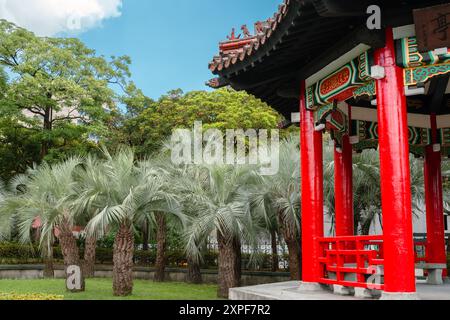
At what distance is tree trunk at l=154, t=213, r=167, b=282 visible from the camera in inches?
832

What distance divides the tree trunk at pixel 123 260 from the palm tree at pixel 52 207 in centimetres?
168

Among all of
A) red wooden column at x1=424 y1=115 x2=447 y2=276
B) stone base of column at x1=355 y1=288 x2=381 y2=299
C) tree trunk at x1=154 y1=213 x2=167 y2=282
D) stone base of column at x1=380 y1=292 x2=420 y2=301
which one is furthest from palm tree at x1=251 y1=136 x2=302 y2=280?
stone base of column at x1=380 y1=292 x2=420 y2=301

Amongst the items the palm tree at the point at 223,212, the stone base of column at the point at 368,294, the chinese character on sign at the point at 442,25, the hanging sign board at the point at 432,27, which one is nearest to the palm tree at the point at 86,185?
the palm tree at the point at 223,212

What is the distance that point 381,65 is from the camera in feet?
24.7

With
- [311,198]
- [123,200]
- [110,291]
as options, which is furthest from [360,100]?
[110,291]

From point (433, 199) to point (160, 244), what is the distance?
1237 centimetres

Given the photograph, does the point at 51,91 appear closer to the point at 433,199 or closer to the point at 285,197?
the point at 285,197

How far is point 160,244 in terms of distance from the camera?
70.7 ft

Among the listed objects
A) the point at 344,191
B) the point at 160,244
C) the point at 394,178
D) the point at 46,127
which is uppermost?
the point at 46,127

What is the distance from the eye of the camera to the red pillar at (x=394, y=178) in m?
6.95

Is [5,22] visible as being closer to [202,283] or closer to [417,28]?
[202,283]

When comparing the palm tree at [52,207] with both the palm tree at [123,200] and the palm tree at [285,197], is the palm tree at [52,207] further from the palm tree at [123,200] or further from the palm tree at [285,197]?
the palm tree at [285,197]

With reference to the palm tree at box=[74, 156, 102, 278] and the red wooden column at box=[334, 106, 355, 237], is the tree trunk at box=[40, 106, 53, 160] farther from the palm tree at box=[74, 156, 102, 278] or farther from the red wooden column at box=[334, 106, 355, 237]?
the red wooden column at box=[334, 106, 355, 237]

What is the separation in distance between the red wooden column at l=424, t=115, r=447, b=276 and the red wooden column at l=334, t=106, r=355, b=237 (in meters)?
1.90
